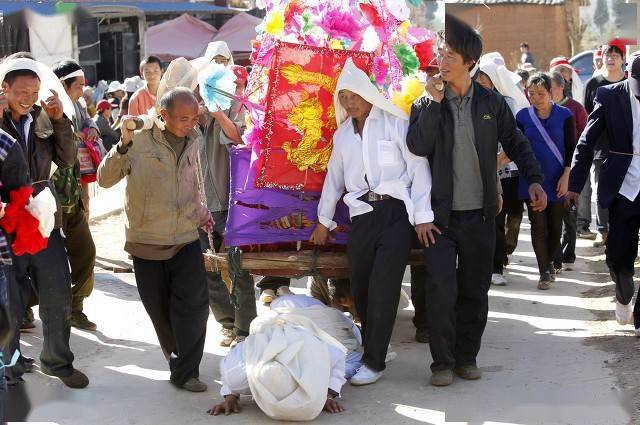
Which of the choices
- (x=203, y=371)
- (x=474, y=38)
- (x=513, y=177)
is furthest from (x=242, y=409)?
(x=513, y=177)

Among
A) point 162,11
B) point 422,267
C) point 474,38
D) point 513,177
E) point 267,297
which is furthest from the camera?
point 162,11

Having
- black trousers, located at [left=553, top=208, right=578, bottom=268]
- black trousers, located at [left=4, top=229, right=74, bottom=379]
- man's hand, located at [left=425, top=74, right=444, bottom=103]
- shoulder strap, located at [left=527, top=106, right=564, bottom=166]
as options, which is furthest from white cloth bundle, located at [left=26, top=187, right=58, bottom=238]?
black trousers, located at [left=553, top=208, right=578, bottom=268]

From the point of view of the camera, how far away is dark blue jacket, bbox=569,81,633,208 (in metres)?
7.04

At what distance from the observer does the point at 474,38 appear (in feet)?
20.6

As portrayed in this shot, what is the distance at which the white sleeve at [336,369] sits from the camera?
5785 mm

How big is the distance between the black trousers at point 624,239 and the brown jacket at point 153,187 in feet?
9.77

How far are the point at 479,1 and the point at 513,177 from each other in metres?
2.90

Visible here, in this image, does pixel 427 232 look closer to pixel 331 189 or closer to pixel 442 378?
pixel 331 189

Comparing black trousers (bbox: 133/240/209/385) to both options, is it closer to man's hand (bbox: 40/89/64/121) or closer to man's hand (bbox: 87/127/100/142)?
man's hand (bbox: 40/89/64/121)

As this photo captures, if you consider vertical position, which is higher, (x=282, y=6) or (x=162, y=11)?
(x=162, y=11)

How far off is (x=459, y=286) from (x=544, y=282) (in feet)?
9.63

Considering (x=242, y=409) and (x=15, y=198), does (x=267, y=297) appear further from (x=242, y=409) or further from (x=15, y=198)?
(x=15, y=198)

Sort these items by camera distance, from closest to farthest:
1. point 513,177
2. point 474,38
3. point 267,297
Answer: point 474,38
point 267,297
point 513,177

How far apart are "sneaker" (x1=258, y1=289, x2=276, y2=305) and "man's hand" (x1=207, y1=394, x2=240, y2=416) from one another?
282cm
